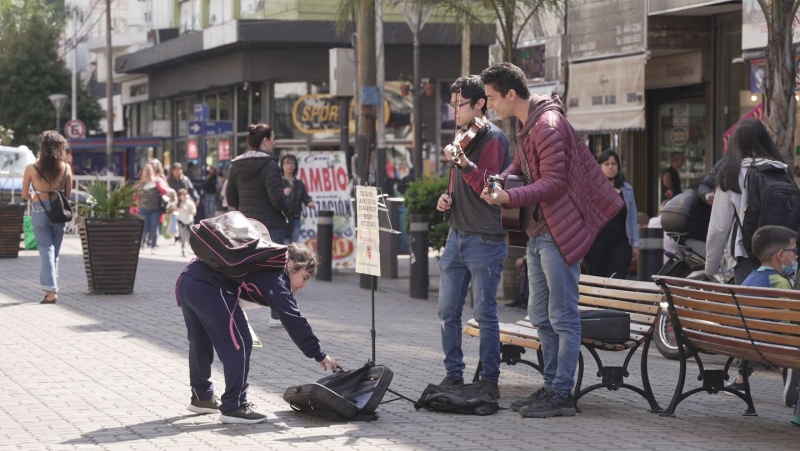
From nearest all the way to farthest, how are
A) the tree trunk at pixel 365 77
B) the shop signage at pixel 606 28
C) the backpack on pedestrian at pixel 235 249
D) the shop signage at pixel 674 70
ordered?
the backpack on pedestrian at pixel 235 249
the shop signage at pixel 606 28
the shop signage at pixel 674 70
the tree trunk at pixel 365 77

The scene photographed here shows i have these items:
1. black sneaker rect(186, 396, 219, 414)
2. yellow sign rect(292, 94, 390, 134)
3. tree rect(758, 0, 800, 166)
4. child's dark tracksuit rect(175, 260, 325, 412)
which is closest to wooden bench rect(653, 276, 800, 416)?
child's dark tracksuit rect(175, 260, 325, 412)

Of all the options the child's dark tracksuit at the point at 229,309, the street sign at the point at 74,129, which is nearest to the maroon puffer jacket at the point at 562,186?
the child's dark tracksuit at the point at 229,309

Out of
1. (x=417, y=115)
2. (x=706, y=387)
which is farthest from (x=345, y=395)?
(x=417, y=115)

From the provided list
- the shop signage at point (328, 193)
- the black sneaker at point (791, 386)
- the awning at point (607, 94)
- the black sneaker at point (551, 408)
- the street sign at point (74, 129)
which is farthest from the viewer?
the street sign at point (74, 129)

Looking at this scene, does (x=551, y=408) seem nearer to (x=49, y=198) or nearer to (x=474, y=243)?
(x=474, y=243)

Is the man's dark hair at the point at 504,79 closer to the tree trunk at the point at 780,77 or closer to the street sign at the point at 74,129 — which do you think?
the tree trunk at the point at 780,77

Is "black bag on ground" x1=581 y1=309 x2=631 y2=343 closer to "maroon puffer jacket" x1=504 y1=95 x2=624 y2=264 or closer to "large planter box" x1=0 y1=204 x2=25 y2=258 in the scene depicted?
"maroon puffer jacket" x1=504 y1=95 x2=624 y2=264

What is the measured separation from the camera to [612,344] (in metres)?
8.16

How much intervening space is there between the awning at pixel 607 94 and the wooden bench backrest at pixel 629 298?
10.6m

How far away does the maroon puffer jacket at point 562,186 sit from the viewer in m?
7.64

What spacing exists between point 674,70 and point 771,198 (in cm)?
1109

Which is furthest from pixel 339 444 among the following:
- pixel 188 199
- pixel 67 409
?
pixel 188 199

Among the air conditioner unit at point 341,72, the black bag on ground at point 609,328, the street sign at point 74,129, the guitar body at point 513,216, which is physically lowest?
the black bag on ground at point 609,328

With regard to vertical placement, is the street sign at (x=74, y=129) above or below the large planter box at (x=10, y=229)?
above
